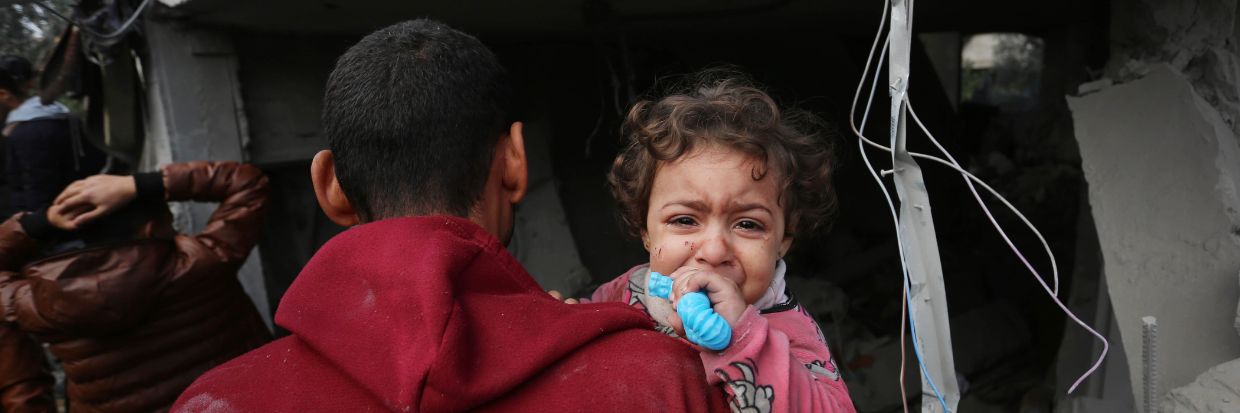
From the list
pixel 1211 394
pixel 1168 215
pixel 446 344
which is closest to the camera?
pixel 446 344

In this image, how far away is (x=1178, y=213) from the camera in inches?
79.7

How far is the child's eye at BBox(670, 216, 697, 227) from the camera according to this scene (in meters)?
1.40

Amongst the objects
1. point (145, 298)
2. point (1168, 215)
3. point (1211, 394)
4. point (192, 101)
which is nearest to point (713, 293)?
point (1211, 394)

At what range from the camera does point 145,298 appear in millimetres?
2693

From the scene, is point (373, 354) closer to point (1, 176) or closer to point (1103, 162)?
point (1103, 162)

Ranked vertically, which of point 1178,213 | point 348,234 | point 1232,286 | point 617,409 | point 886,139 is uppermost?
point 348,234

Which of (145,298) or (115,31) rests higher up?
(115,31)

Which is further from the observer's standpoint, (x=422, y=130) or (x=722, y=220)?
(x=722, y=220)

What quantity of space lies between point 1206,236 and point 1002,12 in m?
3.06

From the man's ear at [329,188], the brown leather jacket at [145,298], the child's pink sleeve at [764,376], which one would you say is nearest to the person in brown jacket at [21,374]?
the brown leather jacket at [145,298]

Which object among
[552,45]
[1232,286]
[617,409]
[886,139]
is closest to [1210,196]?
[1232,286]

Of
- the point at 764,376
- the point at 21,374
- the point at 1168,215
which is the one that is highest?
the point at 764,376

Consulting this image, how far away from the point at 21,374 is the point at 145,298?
83 cm

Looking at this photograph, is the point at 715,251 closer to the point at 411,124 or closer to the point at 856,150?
the point at 411,124
